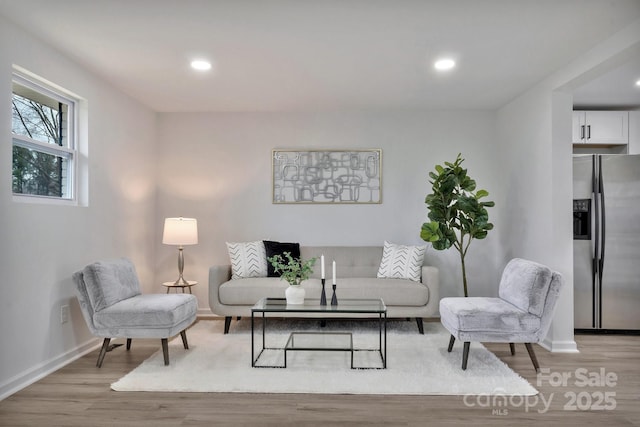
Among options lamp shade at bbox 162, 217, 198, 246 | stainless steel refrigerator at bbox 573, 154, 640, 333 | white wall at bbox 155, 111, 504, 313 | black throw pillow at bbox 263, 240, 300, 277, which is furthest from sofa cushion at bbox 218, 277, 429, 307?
stainless steel refrigerator at bbox 573, 154, 640, 333

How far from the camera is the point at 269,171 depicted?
16.7ft

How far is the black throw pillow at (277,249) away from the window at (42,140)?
6.41 feet

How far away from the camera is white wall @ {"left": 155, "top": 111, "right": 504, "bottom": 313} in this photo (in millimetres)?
5055

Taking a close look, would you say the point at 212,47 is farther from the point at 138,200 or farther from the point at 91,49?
the point at 138,200

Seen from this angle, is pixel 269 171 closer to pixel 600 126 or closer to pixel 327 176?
pixel 327 176

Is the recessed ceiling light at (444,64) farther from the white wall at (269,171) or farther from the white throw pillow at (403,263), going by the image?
the white throw pillow at (403,263)

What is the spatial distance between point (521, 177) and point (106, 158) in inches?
162

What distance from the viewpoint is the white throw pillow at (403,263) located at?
14.7 feet

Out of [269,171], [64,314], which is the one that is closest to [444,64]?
[269,171]

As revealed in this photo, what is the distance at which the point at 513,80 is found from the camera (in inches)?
154

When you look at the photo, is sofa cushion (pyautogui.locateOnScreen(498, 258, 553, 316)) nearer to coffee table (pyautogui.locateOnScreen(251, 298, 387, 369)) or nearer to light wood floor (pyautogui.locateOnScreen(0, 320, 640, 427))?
light wood floor (pyautogui.locateOnScreen(0, 320, 640, 427))

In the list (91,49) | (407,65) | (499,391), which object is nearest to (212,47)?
(91,49)

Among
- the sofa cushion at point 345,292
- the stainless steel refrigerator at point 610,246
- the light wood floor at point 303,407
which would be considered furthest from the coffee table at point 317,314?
the stainless steel refrigerator at point 610,246

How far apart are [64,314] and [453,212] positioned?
142 inches
